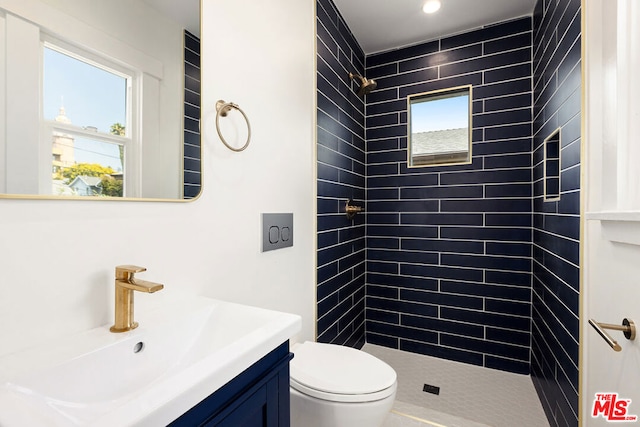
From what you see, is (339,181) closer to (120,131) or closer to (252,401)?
(120,131)

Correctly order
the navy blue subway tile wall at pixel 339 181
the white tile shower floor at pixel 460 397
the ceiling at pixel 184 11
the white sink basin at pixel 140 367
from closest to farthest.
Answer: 1. the white sink basin at pixel 140 367
2. the ceiling at pixel 184 11
3. the white tile shower floor at pixel 460 397
4. the navy blue subway tile wall at pixel 339 181

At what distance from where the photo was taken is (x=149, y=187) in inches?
36.4

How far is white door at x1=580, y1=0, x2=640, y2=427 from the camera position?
0.84 m

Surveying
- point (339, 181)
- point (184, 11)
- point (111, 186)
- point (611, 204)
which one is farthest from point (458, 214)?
point (111, 186)

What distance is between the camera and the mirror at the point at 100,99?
0.65 meters

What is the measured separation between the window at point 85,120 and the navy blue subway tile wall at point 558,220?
1676 millimetres

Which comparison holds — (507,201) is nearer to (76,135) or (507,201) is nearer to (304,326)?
(304,326)

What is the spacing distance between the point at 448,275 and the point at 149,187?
2174 millimetres

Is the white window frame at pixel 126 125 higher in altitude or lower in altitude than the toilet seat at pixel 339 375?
higher

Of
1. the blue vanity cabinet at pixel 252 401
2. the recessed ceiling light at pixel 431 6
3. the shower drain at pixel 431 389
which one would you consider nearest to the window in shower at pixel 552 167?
the recessed ceiling light at pixel 431 6

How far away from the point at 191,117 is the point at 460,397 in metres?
2.19

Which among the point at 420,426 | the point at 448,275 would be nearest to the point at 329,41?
the point at 448,275

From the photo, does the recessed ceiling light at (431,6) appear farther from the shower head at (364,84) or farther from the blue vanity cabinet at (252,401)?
the blue vanity cabinet at (252,401)

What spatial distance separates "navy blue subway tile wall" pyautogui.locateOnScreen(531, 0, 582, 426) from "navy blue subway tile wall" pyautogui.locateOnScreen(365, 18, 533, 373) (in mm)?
121
